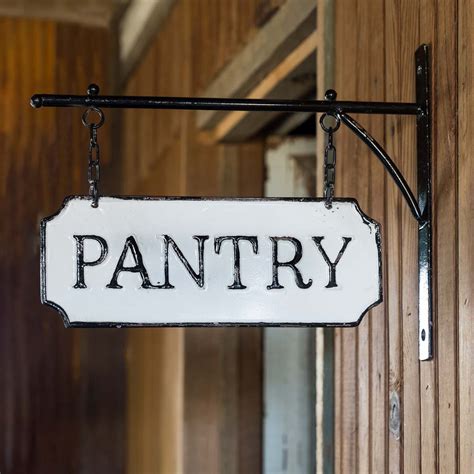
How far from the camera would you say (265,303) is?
46.6 inches

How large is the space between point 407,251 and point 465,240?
0.19 m

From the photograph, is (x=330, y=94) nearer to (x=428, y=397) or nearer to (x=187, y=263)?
(x=187, y=263)

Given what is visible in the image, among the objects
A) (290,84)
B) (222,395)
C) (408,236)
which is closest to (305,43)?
(290,84)

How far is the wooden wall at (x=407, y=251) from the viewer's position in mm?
1164

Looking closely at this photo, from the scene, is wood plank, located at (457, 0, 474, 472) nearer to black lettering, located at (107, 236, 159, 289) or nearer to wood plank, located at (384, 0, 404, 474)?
wood plank, located at (384, 0, 404, 474)

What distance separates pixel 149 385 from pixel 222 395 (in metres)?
0.90

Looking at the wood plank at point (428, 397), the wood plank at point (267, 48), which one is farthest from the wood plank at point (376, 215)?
the wood plank at point (267, 48)

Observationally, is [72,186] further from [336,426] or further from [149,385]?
[336,426]

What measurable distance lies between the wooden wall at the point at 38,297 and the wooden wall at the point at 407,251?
2.62 metres

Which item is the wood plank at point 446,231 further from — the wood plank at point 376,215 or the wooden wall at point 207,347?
the wooden wall at point 207,347

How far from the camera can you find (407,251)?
134cm

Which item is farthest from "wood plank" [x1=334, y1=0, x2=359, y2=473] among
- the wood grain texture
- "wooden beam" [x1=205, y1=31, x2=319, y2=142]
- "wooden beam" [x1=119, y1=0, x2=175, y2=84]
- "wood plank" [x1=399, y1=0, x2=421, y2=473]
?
"wooden beam" [x1=119, y1=0, x2=175, y2=84]

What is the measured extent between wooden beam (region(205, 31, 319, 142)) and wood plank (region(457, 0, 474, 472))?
636mm

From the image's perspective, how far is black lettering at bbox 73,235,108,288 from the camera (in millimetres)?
1165
